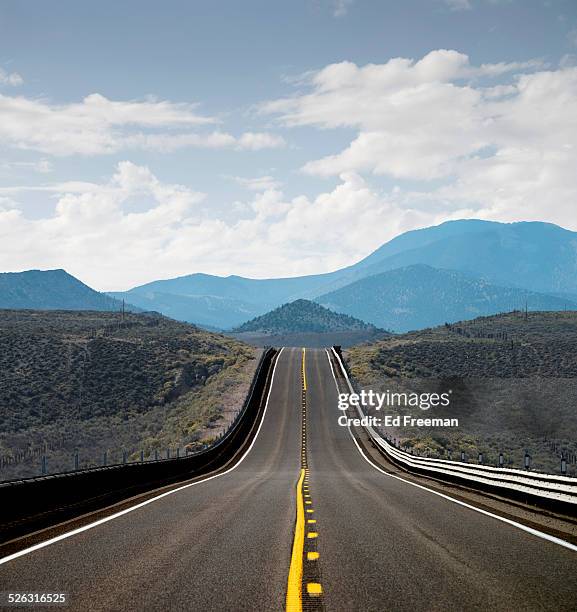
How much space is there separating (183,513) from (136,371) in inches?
2961

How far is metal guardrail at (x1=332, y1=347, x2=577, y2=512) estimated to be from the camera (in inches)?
544

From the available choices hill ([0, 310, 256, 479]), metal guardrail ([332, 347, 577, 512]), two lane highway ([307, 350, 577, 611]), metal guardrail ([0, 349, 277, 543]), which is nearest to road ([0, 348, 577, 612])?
two lane highway ([307, 350, 577, 611])

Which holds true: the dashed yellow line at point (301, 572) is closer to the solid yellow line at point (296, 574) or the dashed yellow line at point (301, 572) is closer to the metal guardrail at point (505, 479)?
the solid yellow line at point (296, 574)

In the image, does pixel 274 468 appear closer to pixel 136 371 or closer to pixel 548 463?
pixel 548 463

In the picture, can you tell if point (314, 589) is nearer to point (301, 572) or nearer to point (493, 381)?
point (301, 572)

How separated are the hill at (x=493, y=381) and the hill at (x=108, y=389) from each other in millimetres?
16612

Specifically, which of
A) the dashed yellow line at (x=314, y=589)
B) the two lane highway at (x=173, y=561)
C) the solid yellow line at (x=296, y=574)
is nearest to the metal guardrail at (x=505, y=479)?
the solid yellow line at (x=296, y=574)

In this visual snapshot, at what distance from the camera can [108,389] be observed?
8050 cm

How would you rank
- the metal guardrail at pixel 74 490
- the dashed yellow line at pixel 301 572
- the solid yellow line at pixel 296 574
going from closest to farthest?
the solid yellow line at pixel 296 574, the dashed yellow line at pixel 301 572, the metal guardrail at pixel 74 490

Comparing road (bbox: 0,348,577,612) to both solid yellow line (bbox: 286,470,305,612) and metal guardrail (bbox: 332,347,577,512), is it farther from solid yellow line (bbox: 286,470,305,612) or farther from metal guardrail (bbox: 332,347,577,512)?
metal guardrail (bbox: 332,347,577,512)

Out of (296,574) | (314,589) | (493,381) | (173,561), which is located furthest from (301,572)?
(493,381)

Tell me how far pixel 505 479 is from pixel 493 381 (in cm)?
6807

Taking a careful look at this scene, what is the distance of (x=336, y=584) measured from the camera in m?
7.75

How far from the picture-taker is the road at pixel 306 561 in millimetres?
7215
